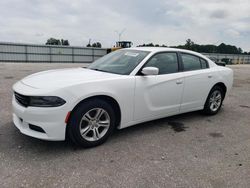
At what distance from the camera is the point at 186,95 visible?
422 centimetres

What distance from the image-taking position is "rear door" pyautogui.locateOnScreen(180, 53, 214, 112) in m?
4.22

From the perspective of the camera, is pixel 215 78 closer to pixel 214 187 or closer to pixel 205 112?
pixel 205 112

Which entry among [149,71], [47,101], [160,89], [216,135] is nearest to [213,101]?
[216,135]

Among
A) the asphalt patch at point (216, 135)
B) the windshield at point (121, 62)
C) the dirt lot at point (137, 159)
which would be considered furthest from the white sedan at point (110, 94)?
the asphalt patch at point (216, 135)

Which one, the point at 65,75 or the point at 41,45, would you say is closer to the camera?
the point at 65,75

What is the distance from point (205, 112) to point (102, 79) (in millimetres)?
2817

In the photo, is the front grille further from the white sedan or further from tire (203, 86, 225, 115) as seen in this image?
tire (203, 86, 225, 115)

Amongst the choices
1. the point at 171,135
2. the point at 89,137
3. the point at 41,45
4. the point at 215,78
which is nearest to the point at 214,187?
the point at 171,135

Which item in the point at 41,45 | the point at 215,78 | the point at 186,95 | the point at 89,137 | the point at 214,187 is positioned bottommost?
the point at 214,187

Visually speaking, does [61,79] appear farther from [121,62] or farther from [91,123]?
[121,62]

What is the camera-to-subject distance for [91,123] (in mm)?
3109

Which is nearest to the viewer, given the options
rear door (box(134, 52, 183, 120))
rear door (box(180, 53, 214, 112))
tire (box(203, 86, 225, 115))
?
rear door (box(134, 52, 183, 120))

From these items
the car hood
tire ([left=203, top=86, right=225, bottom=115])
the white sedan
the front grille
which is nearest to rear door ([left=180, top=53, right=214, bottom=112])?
the white sedan

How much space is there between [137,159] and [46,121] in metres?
1.26
